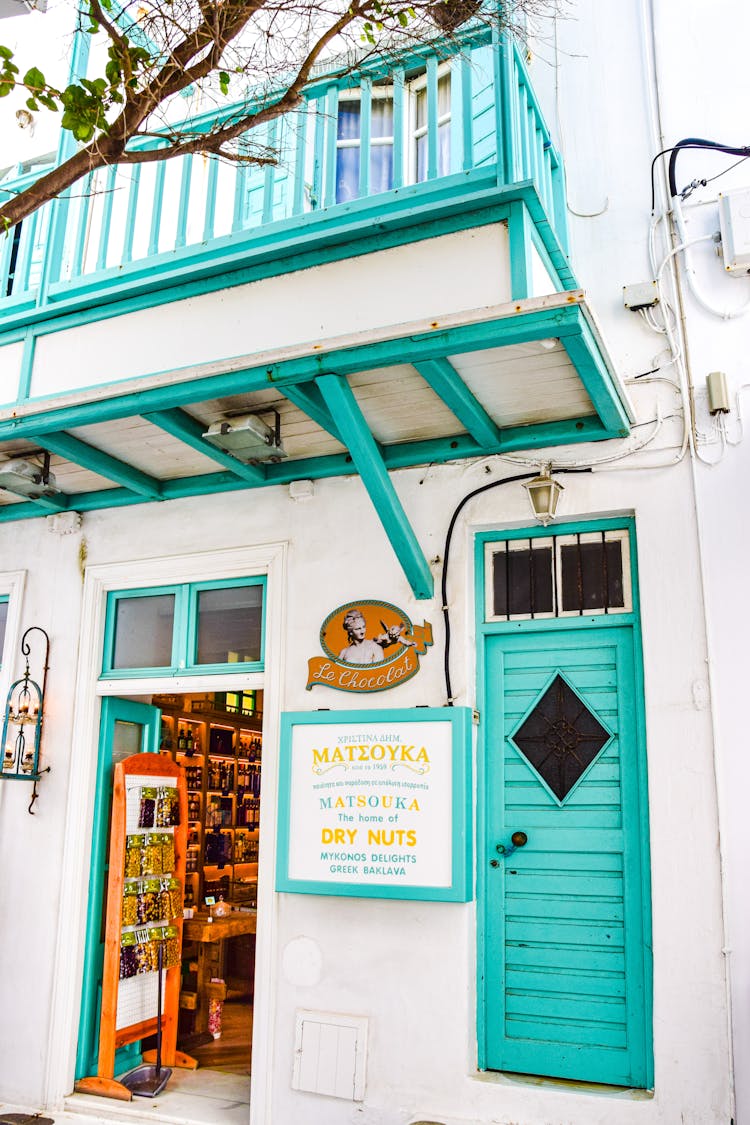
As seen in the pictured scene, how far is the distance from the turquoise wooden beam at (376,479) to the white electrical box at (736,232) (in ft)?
7.02

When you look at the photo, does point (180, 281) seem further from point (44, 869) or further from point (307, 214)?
point (44, 869)

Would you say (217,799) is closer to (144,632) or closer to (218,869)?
(218,869)

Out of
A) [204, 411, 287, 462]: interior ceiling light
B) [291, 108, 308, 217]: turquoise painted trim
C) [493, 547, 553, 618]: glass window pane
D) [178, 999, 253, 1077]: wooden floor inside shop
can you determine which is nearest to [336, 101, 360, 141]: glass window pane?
[291, 108, 308, 217]: turquoise painted trim

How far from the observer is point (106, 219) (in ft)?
18.4

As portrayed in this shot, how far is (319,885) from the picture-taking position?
5.02 m

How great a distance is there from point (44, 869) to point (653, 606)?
4.06 m

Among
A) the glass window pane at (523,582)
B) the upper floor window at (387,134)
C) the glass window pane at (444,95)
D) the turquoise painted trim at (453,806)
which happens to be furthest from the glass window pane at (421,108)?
the turquoise painted trim at (453,806)

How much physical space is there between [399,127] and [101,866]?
15.7 ft

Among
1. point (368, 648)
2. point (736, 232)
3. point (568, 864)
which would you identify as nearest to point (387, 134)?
point (736, 232)

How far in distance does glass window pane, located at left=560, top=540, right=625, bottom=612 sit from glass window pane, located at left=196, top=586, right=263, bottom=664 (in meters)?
1.95

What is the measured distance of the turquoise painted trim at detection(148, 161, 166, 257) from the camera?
538 centimetres

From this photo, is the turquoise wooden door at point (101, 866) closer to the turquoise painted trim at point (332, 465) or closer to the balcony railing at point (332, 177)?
the turquoise painted trim at point (332, 465)

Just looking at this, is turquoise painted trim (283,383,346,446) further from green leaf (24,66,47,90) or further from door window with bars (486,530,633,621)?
green leaf (24,66,47,90)

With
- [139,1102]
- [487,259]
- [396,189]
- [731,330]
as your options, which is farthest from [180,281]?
[139,1102]
